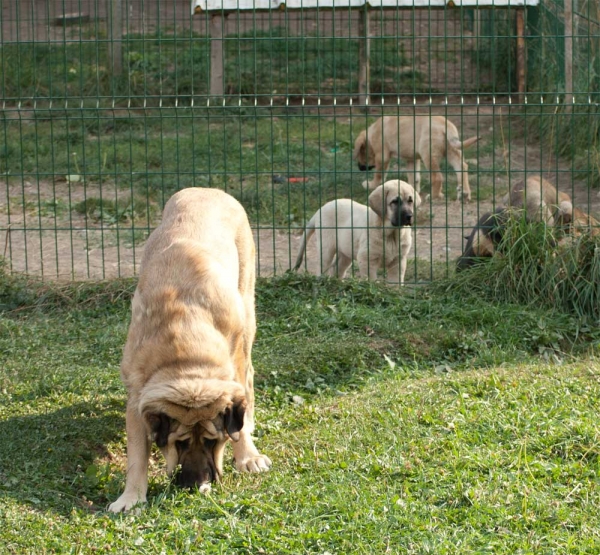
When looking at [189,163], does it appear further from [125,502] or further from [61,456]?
[125,502]

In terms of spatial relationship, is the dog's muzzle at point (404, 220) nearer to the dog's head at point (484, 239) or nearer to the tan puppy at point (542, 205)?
the dog's head at point (484, 239)

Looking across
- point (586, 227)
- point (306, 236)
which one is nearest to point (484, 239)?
point (586, 227)

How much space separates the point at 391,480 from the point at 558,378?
1850mm

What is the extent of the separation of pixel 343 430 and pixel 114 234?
218 inches

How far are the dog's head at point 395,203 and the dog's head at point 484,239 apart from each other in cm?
58

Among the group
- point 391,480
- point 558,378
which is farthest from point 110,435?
point 558,378

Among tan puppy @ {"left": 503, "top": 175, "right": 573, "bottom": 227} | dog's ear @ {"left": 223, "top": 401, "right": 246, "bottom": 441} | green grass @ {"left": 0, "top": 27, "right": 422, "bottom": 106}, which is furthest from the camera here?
green grass @ {"left": 0, "top": 27, "right": 422, "bottom": 106}

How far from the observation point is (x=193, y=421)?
166 inches

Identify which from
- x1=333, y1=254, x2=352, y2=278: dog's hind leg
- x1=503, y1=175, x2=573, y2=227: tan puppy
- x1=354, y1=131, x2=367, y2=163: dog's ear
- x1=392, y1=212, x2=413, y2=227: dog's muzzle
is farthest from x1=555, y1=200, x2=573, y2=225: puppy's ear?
x1=354, y1=131, x2=367, y2=163: dog's ear

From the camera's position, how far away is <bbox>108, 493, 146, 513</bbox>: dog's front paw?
166 inches

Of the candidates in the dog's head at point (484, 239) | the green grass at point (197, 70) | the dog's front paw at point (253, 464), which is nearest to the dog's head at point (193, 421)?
the dog's front paw at point (253, 464)

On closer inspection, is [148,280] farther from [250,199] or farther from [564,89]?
[564,89]

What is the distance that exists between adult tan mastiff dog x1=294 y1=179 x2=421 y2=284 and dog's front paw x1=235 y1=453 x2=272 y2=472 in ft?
12.4

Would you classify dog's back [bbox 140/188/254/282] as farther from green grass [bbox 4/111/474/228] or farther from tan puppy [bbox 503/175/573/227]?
green grass [bbox 4/111/474/228]
